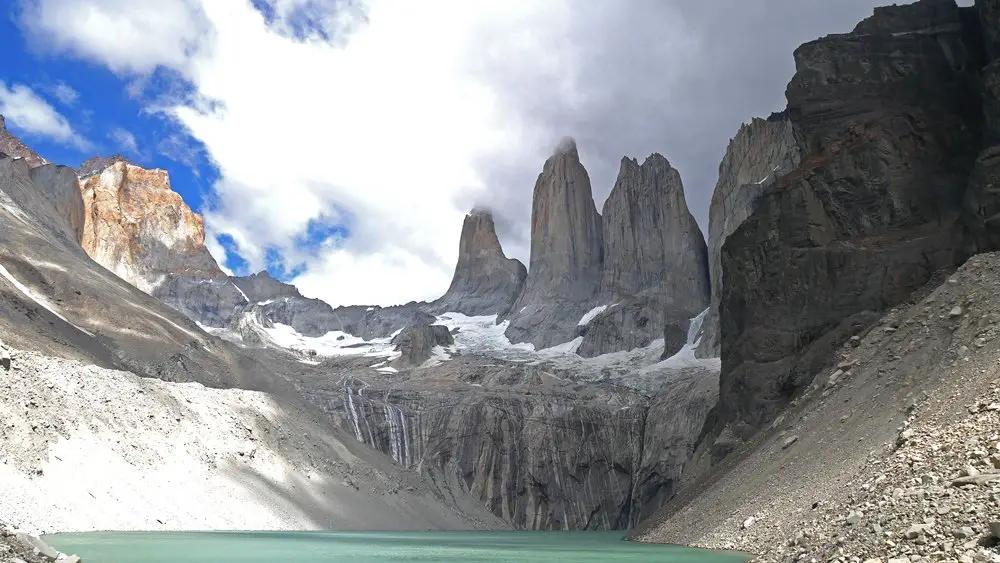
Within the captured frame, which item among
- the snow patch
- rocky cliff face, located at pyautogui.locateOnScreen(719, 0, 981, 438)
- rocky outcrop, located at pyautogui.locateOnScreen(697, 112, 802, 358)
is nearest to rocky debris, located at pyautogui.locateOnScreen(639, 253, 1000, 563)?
rocky cliff face, located at pyautogui.locateOnScreen(719, 0, 981, 438)

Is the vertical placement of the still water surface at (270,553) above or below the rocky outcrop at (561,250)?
below

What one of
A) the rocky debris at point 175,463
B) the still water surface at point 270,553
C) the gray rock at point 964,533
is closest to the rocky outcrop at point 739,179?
the rocky debris at point 175,463

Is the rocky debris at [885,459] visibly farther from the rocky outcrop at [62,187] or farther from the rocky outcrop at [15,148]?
the rocky outcrop at [15,148]

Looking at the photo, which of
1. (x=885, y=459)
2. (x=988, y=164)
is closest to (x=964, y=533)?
(x=885, y=459)

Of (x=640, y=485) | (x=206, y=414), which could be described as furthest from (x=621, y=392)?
(x=206, y=414)

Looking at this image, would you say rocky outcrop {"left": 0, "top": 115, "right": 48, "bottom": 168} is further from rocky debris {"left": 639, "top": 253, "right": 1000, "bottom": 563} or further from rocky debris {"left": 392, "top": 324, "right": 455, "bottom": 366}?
rocky debris {"left": 639, "top": 253, "right": 1000, "bottom": 563}

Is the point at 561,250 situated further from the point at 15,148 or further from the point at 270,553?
the point at 270,553
